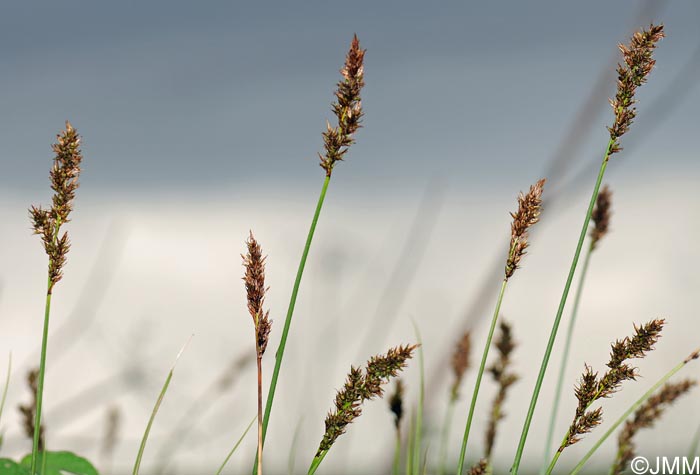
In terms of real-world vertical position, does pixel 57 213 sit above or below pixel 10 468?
above

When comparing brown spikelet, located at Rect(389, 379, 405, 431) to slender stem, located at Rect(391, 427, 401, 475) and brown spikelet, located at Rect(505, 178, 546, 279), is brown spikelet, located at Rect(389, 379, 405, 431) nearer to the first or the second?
slender stem, located at Rect(391, 427, 401, 475)

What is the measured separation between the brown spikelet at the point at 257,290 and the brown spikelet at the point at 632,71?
1.06m

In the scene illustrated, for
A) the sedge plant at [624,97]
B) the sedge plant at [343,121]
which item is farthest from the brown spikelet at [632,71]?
the sedge plant at [343,121]

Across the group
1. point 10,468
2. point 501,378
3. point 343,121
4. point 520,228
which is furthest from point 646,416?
point 10,468

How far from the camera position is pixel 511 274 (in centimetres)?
210

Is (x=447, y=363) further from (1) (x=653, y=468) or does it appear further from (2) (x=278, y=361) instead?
(1) (x=653, y=468)

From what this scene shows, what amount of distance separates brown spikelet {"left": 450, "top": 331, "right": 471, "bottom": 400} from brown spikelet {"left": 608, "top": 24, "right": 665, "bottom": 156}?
141 centimetres

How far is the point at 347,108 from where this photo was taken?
193 centimetres

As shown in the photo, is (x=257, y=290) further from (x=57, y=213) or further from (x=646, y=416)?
(x=646, y=416)

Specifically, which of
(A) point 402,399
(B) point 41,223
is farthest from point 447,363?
(B) point 41,223

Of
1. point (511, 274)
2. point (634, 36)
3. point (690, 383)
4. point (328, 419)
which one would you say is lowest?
point (328, 419)

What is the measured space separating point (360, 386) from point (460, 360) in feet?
5.36

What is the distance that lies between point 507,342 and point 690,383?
84 centimetres

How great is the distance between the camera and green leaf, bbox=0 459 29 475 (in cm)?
277
